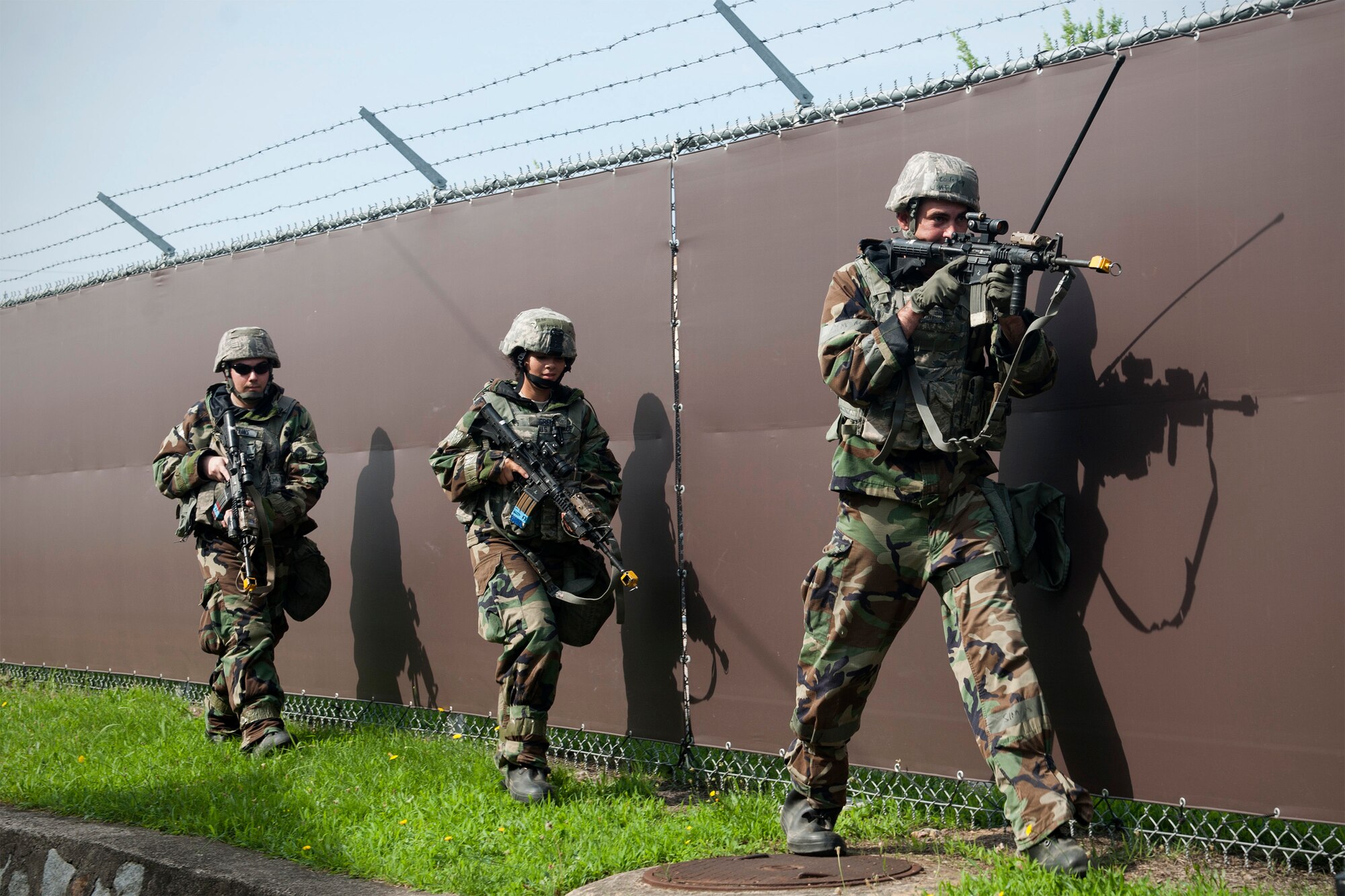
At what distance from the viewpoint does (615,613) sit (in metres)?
5.23

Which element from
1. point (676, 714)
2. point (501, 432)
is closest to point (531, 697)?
point (676, 714)

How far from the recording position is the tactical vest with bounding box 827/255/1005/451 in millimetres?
3740

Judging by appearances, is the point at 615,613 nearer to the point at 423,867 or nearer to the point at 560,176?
the point at 423,867

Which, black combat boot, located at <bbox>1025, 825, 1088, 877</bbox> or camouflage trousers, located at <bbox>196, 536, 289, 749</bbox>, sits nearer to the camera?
black combat boot, located at <bbox>1025, 825, 1088, 877</bbox>

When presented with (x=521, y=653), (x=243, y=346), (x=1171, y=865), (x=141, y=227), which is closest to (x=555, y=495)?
(x=521, y=653)

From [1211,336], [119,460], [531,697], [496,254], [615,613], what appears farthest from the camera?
[119,460]

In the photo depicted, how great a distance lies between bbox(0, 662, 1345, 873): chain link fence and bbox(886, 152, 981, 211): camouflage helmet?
1976 millimetres

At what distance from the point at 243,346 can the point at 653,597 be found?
2.40 meters

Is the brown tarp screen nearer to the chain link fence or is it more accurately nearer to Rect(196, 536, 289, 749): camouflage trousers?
the chain link fence

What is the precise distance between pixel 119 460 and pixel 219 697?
2.34 meters

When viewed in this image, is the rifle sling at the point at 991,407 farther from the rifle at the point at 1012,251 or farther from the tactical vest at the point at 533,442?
the tactical vest at the point at 533,442

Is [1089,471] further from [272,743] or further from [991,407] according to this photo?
[272,743]

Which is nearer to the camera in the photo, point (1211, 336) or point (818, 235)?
point (1211, 336)

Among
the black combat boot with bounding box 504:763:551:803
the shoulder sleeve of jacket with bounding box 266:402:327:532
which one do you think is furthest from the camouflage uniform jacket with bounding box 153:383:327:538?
the black combat boot with bounding box 504:763:551:803
